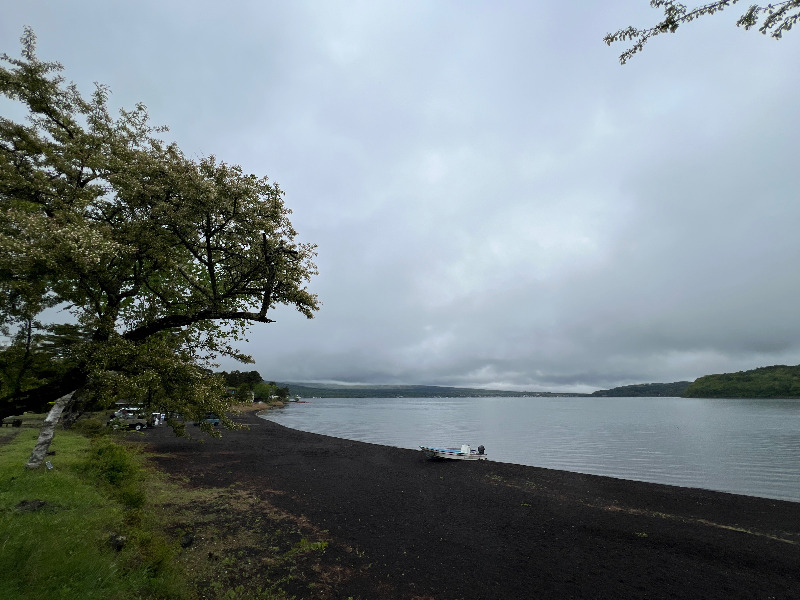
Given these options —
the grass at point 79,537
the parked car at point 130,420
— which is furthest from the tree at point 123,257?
the parked car at point 130,420

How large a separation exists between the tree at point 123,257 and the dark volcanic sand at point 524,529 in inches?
325

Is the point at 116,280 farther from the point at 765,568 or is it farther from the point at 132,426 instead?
the point at 132,426

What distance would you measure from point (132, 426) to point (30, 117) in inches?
1770

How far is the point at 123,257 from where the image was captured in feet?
36.9

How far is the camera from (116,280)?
11461 mm

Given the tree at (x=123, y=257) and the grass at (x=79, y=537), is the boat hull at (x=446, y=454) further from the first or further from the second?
the tree at (x=123, y=257)

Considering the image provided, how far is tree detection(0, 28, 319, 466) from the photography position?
29.2 feet

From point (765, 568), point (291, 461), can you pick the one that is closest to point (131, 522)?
point (291, 461)

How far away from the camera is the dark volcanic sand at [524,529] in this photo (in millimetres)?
12023

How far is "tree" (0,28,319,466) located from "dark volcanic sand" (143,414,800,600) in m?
8.26

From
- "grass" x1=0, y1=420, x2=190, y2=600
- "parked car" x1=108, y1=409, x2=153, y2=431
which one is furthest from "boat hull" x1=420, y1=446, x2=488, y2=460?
"parked car" x1=108, y1=409, x2=153, y2=431

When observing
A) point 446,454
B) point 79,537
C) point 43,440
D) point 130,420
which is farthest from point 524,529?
point 130,420

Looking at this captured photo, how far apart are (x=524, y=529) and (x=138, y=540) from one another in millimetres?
14433

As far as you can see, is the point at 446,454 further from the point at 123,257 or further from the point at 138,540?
the point at 123,257
